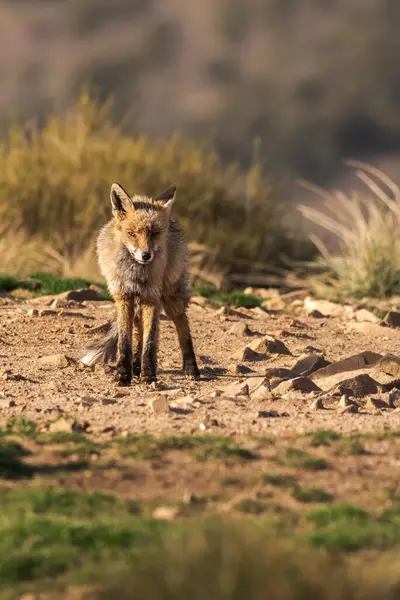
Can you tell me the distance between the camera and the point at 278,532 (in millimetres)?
4820

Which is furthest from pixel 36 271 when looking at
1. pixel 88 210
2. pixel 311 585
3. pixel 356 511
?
pixel 311 585

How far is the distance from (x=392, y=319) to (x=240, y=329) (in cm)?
232

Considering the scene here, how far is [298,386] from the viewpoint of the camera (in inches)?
342

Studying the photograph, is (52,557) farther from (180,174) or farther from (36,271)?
(180,174)

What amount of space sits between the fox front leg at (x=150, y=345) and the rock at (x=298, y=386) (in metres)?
1.12

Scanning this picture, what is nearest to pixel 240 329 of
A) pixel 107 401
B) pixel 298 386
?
pixel 298 386

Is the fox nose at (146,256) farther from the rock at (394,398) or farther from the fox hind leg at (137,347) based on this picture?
the rock at (394,398)

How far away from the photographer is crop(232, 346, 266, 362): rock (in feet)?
34.7

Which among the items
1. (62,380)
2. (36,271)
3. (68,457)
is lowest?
(36,271)

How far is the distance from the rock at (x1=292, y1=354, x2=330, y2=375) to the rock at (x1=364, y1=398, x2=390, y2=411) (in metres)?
1.69

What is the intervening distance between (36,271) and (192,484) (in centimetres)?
1092

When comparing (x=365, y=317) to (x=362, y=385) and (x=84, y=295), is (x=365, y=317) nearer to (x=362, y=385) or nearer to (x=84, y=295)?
(x=84, y=295)

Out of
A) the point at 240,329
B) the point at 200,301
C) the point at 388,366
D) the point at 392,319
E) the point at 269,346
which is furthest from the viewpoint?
the point at 200,301

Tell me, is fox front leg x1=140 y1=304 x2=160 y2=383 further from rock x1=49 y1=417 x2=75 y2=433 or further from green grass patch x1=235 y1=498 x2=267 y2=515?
green grass patch x1=235 y1=498 x2=267 y2=515
